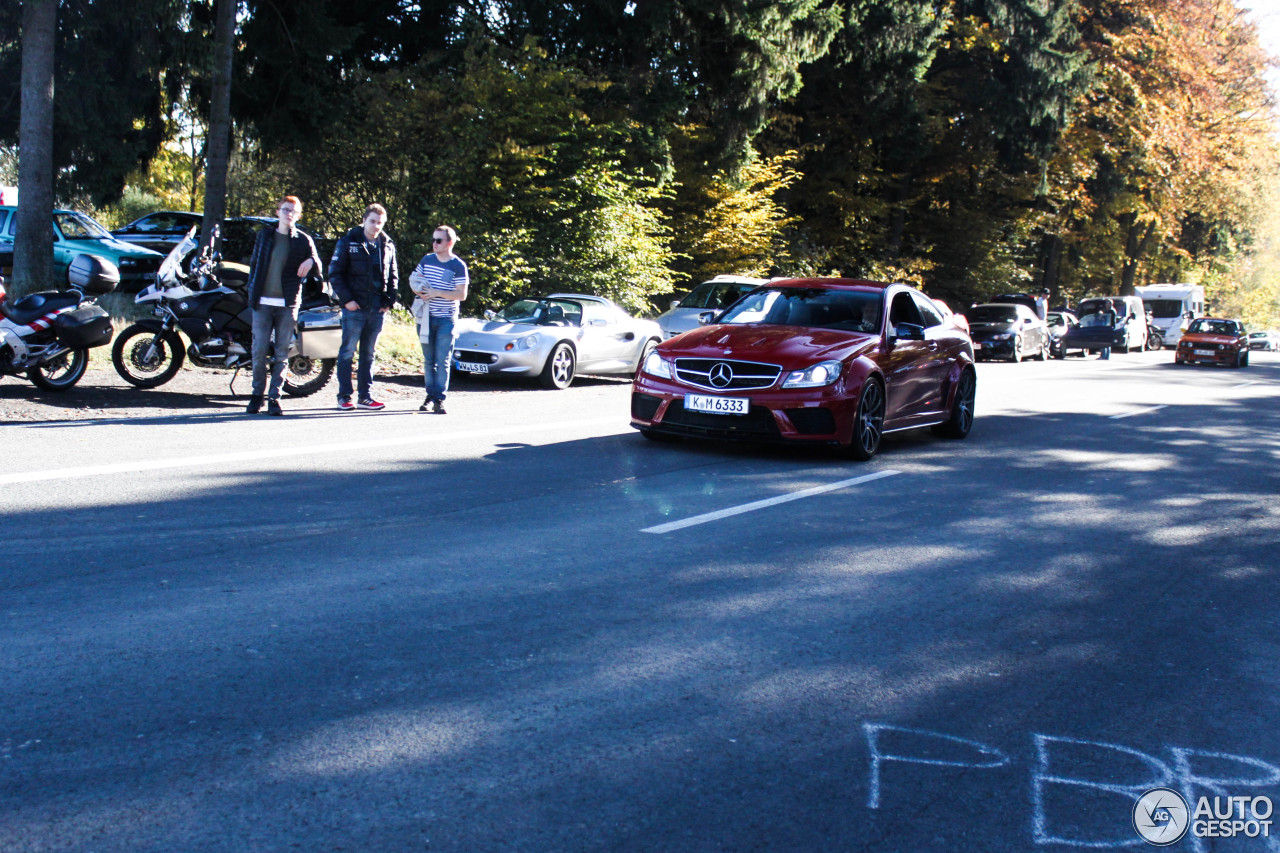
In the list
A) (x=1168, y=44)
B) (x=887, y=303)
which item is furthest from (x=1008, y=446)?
(x=1168, y=44)

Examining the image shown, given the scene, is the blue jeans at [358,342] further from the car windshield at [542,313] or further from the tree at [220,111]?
the tree at [220,111]

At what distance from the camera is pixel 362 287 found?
11.5 meters

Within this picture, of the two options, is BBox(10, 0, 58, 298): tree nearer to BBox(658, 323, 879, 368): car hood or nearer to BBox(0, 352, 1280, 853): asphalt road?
BBox(0, 352, 1280, 853): asphalt road

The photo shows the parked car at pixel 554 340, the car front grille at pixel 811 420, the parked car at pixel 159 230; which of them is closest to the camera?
the car front grille at pixel 811 420

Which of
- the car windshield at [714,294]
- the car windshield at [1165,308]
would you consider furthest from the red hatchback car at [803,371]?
the car windshield at [1165,308]

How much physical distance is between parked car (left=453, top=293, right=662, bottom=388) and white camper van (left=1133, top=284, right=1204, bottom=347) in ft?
129

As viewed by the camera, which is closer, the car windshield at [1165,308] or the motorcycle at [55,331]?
A: the motorcycle at [55,331]

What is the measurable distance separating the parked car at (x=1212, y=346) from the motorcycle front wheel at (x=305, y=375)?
94.8 feet

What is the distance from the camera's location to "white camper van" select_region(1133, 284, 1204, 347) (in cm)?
5050

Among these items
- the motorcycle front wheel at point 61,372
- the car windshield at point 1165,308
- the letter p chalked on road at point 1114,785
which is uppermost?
the car windshield at point 1165,308

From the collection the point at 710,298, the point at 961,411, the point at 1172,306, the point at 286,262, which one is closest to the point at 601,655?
the point at 286,262

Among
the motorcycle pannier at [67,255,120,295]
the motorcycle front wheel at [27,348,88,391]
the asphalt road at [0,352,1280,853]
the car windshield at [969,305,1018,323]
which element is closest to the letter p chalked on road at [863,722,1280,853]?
the asphalt road at [0,352,1280,853]

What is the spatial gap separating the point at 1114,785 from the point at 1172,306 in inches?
2083

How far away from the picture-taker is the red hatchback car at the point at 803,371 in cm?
934
